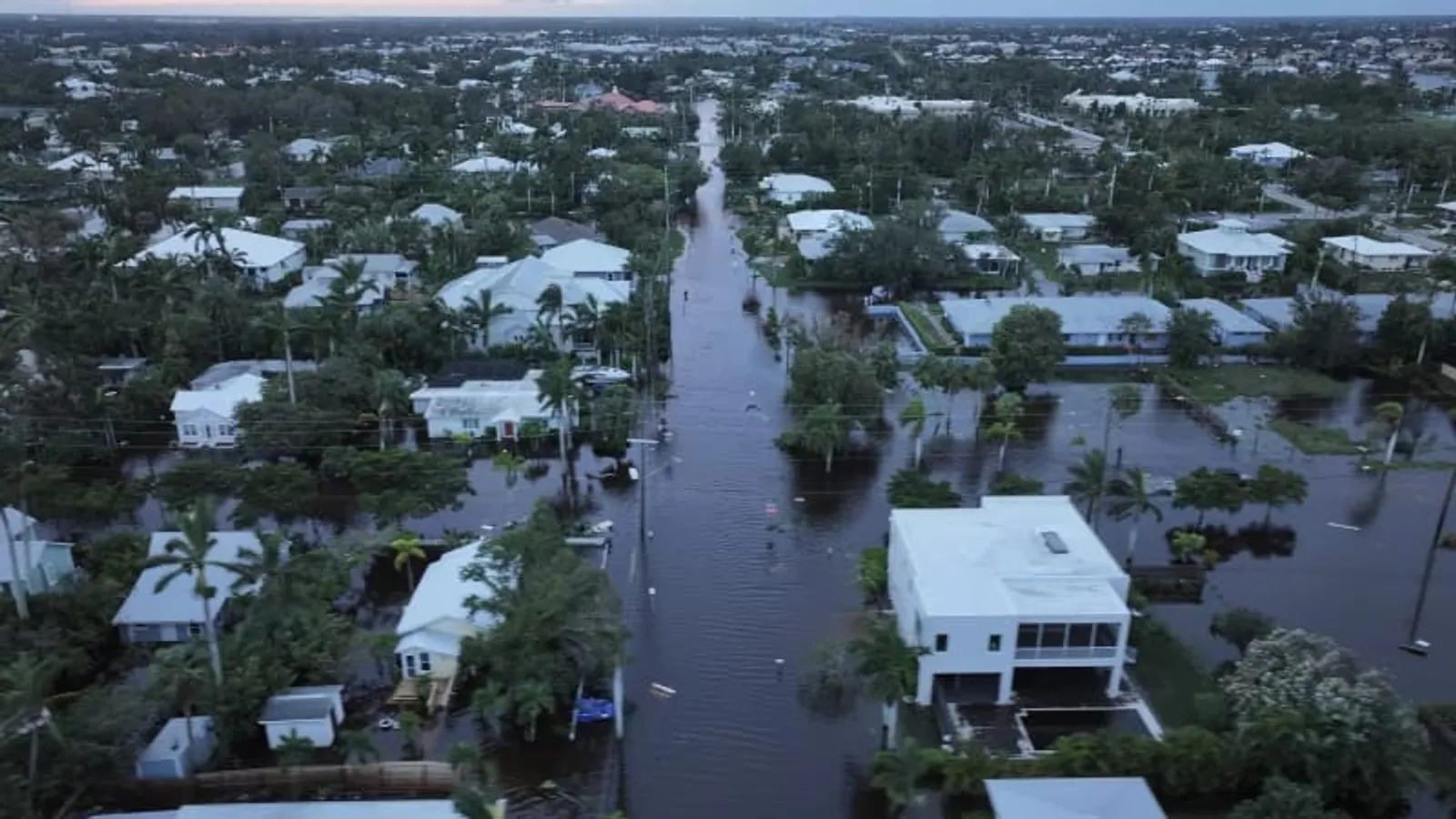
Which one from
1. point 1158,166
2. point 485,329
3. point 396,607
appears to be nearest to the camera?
point 396,607

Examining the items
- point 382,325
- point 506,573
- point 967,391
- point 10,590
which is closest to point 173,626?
point 10,590

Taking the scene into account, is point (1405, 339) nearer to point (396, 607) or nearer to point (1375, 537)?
point (1375, 537)

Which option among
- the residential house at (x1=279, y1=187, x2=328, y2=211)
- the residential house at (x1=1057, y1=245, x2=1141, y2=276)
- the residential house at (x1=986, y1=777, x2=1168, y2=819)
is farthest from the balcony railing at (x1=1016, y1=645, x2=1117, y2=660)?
the residential house at (x1=279, y1=187, x2=328, y2=211)

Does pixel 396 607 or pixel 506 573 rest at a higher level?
pixel 506 573

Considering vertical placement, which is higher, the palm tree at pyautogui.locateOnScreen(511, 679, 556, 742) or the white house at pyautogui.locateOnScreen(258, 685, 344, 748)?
the palm tree at pyautogui.locateOnScreen(511, 679, 556, 742)

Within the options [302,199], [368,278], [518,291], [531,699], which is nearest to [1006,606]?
[531,699]

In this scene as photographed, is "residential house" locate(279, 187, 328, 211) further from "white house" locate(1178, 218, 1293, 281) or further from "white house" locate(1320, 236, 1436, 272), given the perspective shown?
"white house" locate(1320, 236, 1436, 272)

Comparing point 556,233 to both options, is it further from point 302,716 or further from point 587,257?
point 302,716
